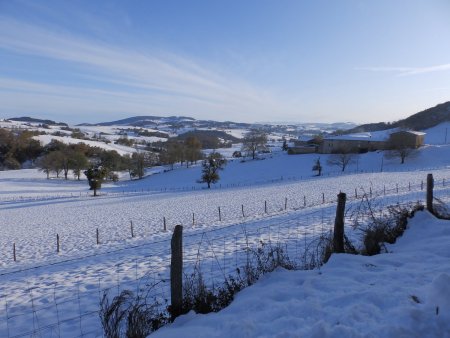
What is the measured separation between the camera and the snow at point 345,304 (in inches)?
144

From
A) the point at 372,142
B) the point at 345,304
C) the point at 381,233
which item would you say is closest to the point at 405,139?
the point at 372,142

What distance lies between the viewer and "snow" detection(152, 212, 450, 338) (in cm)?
367

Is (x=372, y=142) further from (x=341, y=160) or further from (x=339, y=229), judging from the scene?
(x=339, y=229)

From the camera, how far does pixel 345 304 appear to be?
4254 mm

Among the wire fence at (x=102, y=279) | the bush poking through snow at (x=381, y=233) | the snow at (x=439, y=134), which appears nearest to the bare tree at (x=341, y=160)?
the snow at (x=439, y=134)

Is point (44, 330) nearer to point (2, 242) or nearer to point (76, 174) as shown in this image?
point (2, 242)

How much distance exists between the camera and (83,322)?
21.1 feet

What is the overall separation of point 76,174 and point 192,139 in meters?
57.0

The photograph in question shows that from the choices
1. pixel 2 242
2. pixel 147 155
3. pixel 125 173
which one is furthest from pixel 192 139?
pixel 2 242

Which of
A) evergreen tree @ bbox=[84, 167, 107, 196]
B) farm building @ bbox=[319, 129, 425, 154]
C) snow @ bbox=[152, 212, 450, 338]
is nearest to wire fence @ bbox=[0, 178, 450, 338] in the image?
snow @ bbox=[152, 212, 450, 338]

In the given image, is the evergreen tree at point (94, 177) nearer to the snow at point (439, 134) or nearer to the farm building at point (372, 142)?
the farm building at point (372, 142)

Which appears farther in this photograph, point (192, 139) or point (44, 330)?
point (192, 139)

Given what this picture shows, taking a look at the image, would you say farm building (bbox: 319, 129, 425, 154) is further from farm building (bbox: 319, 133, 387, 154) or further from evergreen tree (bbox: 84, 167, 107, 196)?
evergreen tree (bbox: 84, 167, 107, 196)

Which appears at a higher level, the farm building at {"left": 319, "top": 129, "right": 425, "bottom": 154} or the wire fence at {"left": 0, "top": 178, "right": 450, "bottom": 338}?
the farm building at {"left": 319, "top": 129, "right": 425, "bottom": 154}
